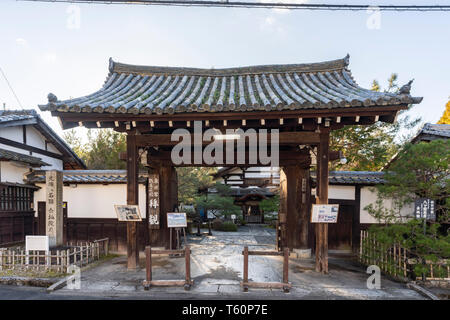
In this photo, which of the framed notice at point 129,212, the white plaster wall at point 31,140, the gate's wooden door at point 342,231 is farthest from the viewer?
the white plaster wall at point 31,140

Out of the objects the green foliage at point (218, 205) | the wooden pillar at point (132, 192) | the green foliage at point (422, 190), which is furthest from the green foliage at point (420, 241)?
the green foliage at point (218, 205)

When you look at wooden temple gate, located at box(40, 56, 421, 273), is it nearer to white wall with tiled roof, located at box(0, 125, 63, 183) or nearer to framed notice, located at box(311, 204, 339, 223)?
framed notice, located at box(311, 204, 339, 223)

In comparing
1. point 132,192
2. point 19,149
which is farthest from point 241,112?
point 19,149

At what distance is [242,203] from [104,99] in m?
17.1

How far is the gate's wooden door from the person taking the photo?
9.86 m

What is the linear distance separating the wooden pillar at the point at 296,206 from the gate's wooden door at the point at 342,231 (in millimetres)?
1352

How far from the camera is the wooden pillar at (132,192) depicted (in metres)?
7.18

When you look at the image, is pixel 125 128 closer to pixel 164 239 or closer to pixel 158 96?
pixel 158 96

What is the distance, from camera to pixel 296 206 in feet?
31.1

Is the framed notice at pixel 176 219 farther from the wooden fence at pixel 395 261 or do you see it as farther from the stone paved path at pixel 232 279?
the wooden fence at pixel 395 261

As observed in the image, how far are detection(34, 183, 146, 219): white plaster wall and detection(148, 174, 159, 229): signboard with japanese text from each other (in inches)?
54.2

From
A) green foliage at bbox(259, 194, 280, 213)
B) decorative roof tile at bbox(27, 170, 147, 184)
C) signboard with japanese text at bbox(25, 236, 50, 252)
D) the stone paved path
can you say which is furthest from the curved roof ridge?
green foliage at bbox(259, 194, 280, 213)

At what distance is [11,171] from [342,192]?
13.4 metres
